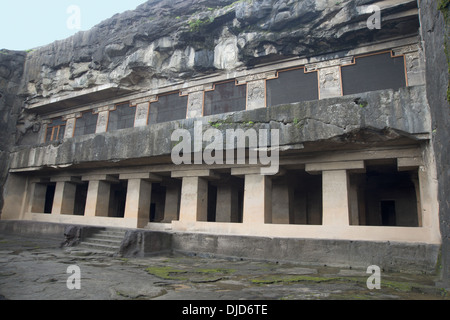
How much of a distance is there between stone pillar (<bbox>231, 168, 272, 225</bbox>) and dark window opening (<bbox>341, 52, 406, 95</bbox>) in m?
4.27

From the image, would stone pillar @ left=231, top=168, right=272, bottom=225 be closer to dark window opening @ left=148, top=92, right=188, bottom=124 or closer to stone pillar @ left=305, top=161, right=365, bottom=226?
stone pillar @ left=305, top=161, right=365, bottom=226

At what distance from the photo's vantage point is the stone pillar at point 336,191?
699 cm

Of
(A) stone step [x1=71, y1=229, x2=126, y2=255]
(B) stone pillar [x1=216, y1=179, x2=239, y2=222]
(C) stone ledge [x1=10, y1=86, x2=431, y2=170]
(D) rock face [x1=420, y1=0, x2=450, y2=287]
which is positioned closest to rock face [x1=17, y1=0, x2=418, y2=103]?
(C) stone ledge [x1=10, y1=86, x2=431, y2=170]

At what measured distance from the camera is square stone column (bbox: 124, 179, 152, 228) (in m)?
9.88

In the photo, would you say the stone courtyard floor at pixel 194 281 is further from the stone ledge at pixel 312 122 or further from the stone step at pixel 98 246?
the stone ledge at pixel 312 122

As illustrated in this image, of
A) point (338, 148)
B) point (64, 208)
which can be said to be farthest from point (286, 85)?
point (64, 208)

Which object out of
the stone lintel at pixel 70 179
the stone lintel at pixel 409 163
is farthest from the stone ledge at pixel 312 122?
the stone lintel at pixel 70 179

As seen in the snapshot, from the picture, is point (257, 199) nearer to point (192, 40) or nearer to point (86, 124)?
point (192, 40)

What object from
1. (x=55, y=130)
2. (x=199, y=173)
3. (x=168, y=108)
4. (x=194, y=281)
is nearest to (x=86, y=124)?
(x=55, y=130)

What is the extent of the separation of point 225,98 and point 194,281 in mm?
8168

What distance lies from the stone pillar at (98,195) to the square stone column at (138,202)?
1.21 meters

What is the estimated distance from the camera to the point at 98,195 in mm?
10883
